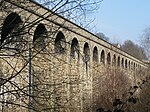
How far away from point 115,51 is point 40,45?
2347 cm

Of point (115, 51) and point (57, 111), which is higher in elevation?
point (115, 51)

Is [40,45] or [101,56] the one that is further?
[101,56]

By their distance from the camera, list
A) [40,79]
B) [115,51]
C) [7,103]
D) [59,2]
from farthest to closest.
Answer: [115,51]
[40,79]
[7,103]
[59,2]

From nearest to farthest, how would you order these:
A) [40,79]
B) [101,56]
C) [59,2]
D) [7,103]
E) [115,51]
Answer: [59,2], [7,103], [40,79], [101,56], [115,51]

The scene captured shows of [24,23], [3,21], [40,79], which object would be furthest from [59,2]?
[40,79]

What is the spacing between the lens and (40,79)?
3.65 metres

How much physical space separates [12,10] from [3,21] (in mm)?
169

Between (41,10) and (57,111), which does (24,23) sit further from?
(57,111)

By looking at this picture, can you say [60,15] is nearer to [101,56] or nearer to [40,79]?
[40,79]

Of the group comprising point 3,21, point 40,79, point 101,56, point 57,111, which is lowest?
point 57,111

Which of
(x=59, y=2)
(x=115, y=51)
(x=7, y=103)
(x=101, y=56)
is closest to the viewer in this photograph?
(x=59, y=2)

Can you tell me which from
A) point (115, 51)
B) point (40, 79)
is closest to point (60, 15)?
point (40, 79)

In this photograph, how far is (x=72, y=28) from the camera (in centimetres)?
354

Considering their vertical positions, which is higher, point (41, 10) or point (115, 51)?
point (115, 51)
